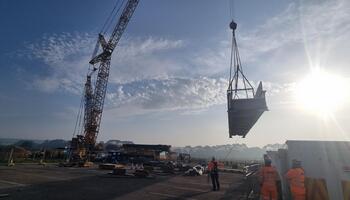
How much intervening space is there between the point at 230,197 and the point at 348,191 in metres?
5.93

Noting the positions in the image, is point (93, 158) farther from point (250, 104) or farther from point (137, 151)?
point (250, 104)

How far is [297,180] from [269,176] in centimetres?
96

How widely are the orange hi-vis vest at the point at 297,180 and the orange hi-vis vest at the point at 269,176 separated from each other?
631mm

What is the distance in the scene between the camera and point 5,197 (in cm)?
1045

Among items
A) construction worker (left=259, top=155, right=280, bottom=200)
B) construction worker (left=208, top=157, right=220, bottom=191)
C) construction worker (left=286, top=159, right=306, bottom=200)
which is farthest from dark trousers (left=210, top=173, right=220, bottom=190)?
construction worker (left=286, top=159, right=306, bottom=200)

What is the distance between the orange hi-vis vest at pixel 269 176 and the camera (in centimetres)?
873

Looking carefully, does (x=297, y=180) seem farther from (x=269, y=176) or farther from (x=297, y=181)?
(x=269, y=176)

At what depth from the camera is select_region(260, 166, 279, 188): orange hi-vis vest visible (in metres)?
8.73

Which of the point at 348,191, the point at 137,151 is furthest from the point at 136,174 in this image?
the point at 137,151

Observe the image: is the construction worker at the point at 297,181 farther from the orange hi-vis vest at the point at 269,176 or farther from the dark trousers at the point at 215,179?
the dark trousers at the point at 215,179

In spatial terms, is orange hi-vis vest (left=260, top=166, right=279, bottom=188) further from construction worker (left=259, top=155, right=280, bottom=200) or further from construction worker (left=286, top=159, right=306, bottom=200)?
construction worker (left=286, top=159, right=306, bottom=200)

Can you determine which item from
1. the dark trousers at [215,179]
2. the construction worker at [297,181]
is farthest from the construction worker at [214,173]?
the construction worker at [297,181]

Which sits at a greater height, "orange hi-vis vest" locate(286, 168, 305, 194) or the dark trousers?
"orange hi-vis vest" locate(286, 168, 305, 194)

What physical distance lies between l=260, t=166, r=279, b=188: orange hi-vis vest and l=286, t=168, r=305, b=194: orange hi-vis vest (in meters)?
0.63
